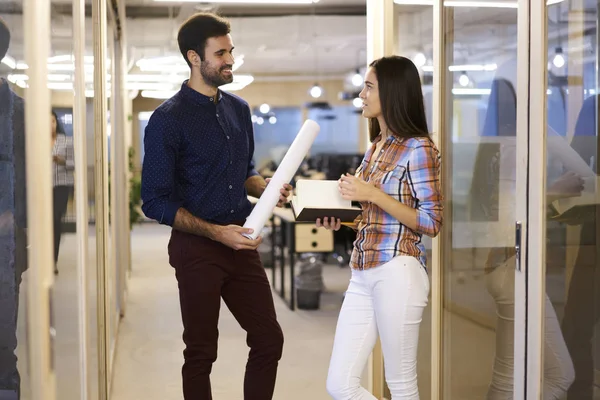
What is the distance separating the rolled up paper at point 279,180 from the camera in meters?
2.85

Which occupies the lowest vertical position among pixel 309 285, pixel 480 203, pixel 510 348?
pixel 309 285

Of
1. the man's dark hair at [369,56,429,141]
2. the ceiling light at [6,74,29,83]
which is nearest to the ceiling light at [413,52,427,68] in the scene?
the man's dark hair at [369,56,429,141]

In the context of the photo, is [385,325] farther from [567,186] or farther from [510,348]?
[567,186]

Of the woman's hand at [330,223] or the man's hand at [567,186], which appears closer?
the man's hand at [567,186]

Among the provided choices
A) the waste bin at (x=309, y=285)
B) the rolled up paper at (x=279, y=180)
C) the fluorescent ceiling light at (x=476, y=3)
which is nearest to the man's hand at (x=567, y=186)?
the fluorescent ceiling light at (x=476, y=3)

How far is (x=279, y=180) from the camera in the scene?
2.88m

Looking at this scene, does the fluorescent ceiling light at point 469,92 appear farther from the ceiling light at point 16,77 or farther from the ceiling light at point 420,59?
the ceiling light at point 16,77

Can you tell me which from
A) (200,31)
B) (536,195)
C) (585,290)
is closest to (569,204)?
(536,195)

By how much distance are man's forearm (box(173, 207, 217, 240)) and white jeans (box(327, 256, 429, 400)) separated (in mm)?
556

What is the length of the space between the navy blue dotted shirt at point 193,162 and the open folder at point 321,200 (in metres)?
0.42

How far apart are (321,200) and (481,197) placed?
590 mm

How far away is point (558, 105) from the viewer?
227 cm

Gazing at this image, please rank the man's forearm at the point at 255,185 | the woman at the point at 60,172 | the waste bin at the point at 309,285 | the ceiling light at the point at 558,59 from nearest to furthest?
the woman at the point at 60,172
the ceiling light at the point at 558,59
the man's forearm at the point at 255,185
the waste bin at the point at 309,285

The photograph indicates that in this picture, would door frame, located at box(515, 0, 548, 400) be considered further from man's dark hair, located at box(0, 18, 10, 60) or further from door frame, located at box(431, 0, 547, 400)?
man's dark hair, located at box(0, 18, 10, 60)
